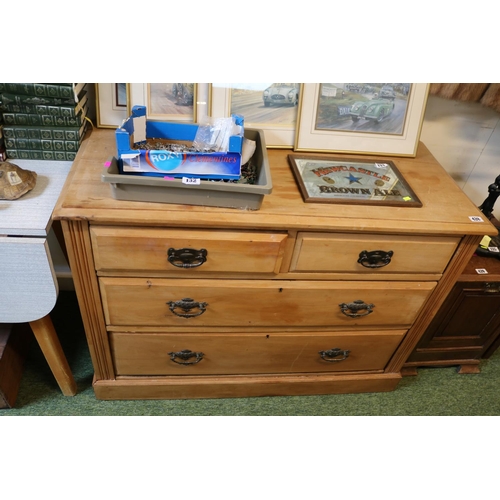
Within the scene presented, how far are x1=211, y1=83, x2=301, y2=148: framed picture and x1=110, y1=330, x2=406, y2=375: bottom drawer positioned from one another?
2.26 ft

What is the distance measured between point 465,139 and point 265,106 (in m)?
0.87

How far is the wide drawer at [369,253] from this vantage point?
3.88 ft

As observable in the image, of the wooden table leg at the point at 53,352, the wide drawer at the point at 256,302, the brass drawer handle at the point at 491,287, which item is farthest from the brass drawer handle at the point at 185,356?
the brass drawer handle at the point at 491,287

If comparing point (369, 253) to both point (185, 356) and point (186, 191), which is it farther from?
point (185, 356)

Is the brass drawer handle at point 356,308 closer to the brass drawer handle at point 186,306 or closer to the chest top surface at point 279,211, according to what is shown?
the chest top surface at point 279,211

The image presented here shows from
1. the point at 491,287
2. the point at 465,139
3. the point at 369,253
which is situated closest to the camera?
the point at 369,253

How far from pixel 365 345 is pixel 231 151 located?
87cm

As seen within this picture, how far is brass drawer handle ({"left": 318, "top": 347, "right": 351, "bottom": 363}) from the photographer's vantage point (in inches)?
59.5

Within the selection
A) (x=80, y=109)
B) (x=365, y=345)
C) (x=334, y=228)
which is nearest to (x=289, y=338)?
(x=365, y=345)

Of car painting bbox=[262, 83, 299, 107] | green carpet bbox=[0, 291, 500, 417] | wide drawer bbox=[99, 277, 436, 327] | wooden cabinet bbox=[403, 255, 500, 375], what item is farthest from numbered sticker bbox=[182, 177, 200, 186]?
wooden cabinet bbox=[403, 255, 500, 375]

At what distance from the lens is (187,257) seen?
1.16m

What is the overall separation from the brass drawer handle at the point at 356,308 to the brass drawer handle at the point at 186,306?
1.47 ft

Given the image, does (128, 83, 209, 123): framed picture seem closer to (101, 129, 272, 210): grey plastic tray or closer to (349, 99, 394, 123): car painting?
(101, 129, 272, 210): grey plastic tray

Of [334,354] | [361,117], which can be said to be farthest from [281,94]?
[334,354]
